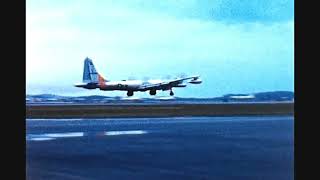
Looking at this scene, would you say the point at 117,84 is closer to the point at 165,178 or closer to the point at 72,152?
the point at 72,152

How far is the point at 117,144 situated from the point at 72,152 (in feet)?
3.20

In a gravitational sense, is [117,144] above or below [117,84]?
below

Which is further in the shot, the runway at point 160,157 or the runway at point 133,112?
the runway at point 133,112

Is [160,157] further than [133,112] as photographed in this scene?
No

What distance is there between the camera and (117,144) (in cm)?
600

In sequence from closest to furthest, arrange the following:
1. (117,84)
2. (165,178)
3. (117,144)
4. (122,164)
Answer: (165,178), (122,164), (117,144), (117,84)

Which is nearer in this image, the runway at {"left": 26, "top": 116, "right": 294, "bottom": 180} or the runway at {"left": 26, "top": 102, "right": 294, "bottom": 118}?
the runway at {"left": 26, "top": 116, "right": 294, "bottom": 180}

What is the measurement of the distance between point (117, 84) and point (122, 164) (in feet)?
33.1
